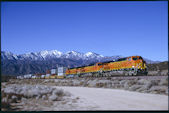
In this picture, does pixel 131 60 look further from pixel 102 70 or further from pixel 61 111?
pixel 61 111

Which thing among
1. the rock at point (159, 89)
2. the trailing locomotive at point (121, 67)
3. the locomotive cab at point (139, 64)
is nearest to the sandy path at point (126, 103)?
the rock at point (159, 89)

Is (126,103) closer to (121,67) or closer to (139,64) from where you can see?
(139,64)

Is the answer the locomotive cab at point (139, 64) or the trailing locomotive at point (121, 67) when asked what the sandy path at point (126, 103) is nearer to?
the locomotive cab at point (139, 64)

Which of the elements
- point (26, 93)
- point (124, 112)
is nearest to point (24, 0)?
point (26, 93)

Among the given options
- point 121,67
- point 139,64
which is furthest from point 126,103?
point 121,67

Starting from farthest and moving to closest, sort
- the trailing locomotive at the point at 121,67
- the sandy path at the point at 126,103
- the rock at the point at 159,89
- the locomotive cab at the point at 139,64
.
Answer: the trailing locomotive at the point at 121,67 < the locomotive cab at the point at 139,64 < the rock at the point at 159,89 < the sandy path at the point at 126,103

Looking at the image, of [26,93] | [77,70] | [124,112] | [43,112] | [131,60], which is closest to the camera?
[124,112]

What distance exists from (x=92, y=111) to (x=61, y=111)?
4.65ft

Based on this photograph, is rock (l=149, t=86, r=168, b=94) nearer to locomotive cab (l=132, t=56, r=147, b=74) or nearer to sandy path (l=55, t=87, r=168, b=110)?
sandy path (l=55, t=87, r=168, b=110)

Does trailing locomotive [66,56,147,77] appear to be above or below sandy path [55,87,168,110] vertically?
above

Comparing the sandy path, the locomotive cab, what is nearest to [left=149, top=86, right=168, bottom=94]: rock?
the sandy path

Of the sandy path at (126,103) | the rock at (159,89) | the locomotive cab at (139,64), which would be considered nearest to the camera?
the sandy path at (126,103)

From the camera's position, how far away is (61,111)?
850 cm

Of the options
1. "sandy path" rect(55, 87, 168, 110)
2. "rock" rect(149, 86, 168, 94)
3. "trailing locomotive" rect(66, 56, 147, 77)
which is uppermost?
"trailing locomotive" rect(66, 56, 147, 77)
